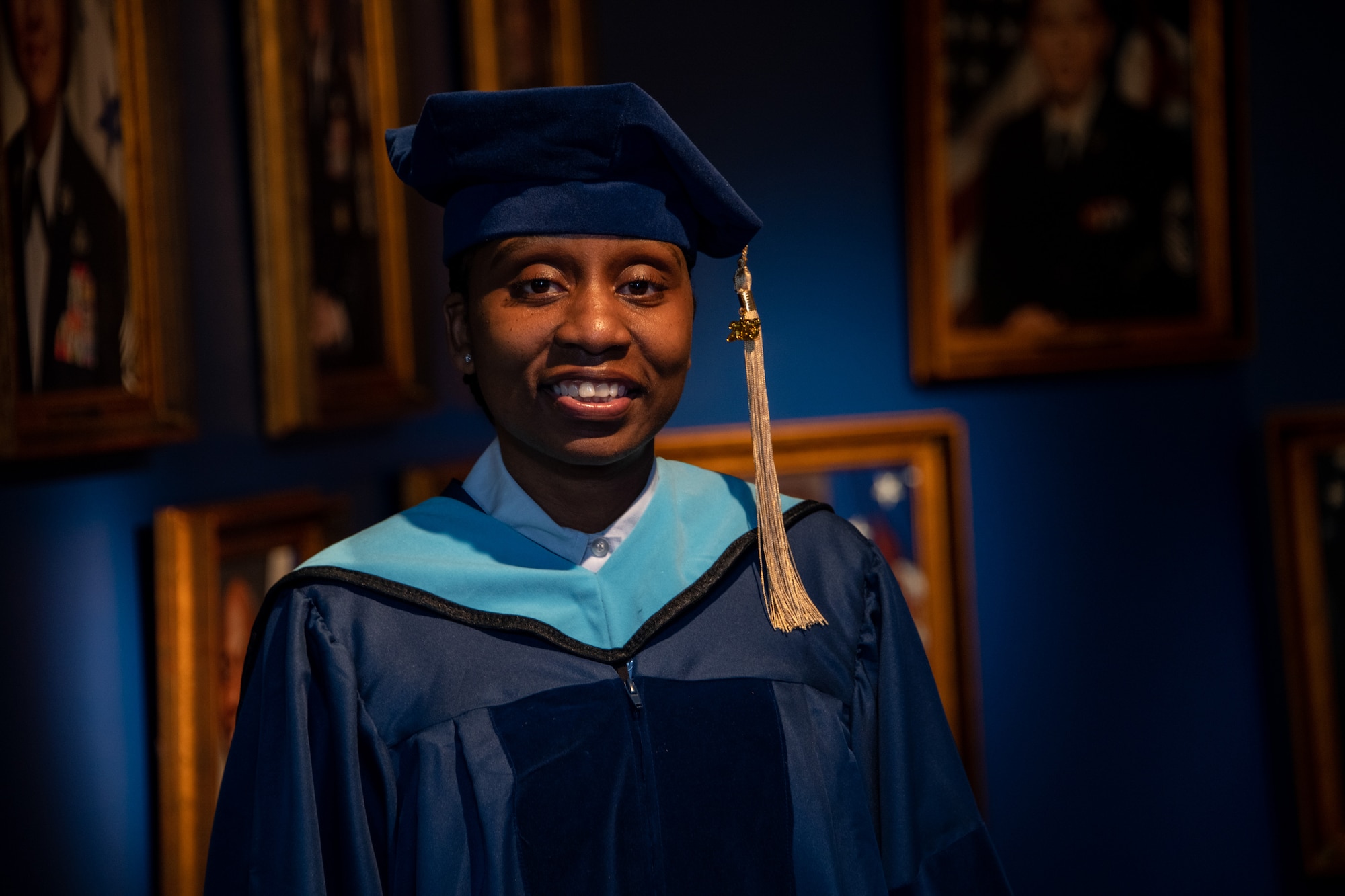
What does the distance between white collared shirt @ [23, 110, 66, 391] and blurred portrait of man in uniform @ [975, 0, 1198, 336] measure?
7.50 ft

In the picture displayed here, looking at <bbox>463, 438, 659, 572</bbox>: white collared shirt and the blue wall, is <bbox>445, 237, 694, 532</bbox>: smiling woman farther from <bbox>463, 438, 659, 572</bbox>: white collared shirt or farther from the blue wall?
the blue wall

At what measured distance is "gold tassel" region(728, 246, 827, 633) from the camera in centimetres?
158

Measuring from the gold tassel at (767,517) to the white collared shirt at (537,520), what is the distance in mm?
148

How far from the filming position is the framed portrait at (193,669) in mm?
1719

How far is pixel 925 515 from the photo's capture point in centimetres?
324

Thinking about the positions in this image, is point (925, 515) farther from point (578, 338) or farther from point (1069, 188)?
point (578, 338)

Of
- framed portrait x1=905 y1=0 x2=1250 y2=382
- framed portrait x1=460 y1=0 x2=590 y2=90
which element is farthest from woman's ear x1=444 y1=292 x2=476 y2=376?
framed portrait x1=905 y1=0 x2=1250 y2=382

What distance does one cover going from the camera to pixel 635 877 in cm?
143

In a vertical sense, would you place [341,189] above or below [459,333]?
above

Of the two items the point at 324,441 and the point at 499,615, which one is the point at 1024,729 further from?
the point at 499,615

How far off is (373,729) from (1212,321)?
2.68 meters

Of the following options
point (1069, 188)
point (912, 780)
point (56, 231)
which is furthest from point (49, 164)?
point (1069, 188)

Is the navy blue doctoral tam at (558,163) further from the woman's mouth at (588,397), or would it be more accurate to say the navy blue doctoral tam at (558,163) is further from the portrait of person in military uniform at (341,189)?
the portrait of person in military uniform at (341,189)

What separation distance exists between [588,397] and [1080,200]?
2243 millimetres
